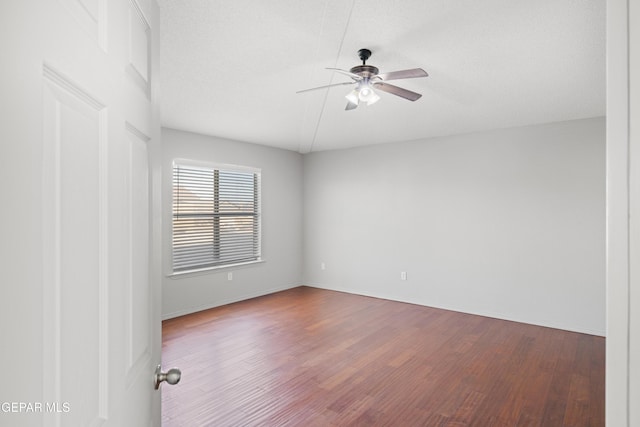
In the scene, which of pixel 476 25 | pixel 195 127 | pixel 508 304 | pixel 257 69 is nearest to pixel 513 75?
pixel 476 25

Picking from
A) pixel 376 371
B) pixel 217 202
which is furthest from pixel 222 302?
pixel 376 371

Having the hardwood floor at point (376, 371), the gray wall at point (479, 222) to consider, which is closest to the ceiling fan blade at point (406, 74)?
the hardwood floor at point (376, 371)

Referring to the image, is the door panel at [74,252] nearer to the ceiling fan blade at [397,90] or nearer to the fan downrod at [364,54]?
the fan downrod at [364,54]

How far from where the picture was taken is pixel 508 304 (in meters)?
4.55

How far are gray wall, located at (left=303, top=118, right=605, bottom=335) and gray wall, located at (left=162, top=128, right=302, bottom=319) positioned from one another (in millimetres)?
520

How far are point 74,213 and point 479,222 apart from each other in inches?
195

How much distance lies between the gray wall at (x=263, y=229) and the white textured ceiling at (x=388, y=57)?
0.77 metres

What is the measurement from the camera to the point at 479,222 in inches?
188

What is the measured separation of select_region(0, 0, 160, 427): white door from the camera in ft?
1.35

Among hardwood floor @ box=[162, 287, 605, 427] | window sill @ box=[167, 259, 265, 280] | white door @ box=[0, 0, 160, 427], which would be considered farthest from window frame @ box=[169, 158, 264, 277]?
white door @ box=[0, 0, 160, 427]

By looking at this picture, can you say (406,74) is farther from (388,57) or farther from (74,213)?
(74,213)

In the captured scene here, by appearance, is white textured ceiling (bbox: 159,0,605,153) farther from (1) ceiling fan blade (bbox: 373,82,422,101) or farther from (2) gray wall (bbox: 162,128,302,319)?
(2) gray wall (bbox: 162,128,302,319)

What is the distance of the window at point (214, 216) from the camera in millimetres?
4742

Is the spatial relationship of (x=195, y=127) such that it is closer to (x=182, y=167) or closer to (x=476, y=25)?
(x=182, y=167)
